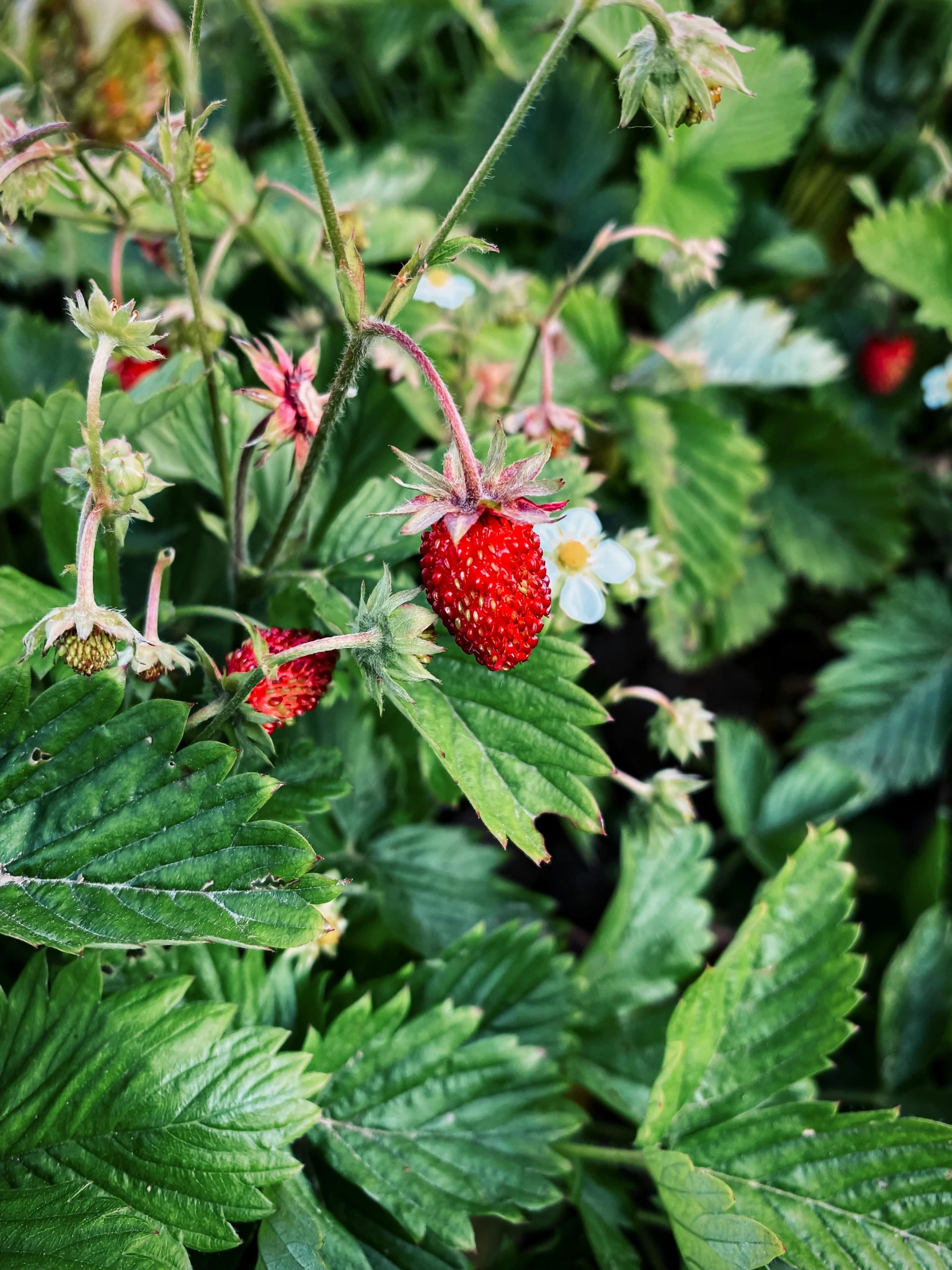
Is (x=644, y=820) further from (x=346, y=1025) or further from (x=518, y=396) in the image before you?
(x=518, y=396)

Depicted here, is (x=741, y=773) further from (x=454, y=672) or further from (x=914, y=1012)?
(x=454, y=672)

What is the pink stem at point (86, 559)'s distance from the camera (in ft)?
2.22

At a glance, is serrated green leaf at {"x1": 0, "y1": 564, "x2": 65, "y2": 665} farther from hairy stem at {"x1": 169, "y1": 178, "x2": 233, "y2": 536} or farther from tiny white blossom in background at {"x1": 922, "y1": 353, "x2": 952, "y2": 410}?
tiny white blossom in background at {"x1": 922, "y1": 353, "x2": 952, "y2": 410}

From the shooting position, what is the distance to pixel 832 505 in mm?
1766

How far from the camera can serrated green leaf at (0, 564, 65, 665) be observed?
84 centimetres

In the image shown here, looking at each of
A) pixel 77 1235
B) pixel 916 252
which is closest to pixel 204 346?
pixel 77 1235

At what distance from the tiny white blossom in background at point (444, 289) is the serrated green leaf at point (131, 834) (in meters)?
0.70

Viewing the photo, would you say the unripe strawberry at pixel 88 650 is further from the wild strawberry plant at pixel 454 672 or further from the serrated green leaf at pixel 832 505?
the serrated green leaf at pixel 832 505

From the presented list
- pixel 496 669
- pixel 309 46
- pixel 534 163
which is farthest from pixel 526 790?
pixel 309 46

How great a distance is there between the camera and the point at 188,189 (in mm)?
825

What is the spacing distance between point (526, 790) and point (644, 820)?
13.2 inches

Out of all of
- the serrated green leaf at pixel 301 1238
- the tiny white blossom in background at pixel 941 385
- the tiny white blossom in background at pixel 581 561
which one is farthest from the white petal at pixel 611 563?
the tiny white blossom in background at pixel 941 385

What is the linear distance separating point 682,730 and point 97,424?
2.12 feet

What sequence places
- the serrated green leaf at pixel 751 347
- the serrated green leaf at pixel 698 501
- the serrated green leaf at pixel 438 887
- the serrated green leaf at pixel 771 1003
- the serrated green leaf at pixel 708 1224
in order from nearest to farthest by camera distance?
the serrated green leaf at pixel 708 1224, the serrated green leaf at pixel 771 1003, the serrated green leaf at pixel 438 887, the serrated green leaf at pixel 698 501, the serrated green leaf at pixel 751 347
